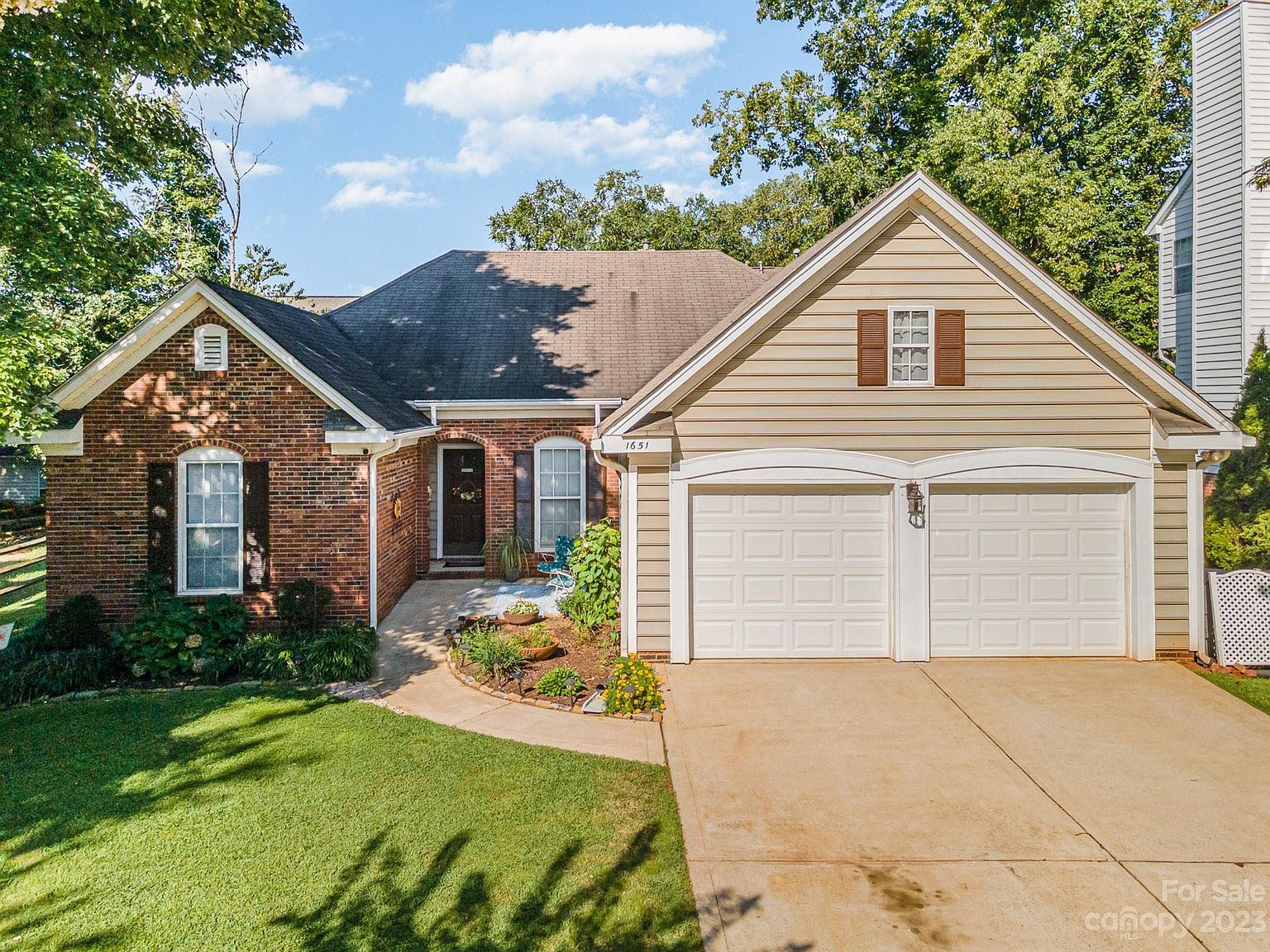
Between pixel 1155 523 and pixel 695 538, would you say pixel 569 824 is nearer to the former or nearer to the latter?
pixel 695 538

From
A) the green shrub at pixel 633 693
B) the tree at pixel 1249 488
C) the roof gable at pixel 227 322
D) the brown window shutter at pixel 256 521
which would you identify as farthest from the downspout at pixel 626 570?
the tree at pixel 1249 488

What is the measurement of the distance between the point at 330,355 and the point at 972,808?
11.2 metres

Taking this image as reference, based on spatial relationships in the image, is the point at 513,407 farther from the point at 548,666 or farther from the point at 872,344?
the point at 872,344

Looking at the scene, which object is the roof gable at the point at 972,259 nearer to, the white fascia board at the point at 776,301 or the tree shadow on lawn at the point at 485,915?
the white fascia board at the point at 776,301

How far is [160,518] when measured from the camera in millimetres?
9805

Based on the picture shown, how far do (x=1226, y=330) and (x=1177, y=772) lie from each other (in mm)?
11566

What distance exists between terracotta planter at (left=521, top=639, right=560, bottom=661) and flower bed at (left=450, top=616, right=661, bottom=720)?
46 millimetres

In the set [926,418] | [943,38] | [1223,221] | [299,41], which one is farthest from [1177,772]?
[943,38]

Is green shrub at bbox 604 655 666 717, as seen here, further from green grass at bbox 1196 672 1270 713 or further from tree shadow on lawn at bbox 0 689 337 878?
green grass at bbox 1196 672 1270 713

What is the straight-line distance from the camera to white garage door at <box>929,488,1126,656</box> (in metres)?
8.97

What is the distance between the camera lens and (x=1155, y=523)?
8859 mm

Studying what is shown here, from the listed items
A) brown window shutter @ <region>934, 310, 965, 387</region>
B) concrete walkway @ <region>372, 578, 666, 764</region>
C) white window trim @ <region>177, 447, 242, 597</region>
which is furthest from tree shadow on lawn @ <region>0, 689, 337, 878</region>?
brown window shutter @ <region>934, 310, 965, 387</region>

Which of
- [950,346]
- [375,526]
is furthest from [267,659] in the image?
[950,346]

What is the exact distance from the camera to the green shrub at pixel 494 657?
27.3 ft
